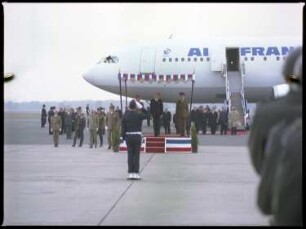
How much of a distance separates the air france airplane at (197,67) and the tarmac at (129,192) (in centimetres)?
1409

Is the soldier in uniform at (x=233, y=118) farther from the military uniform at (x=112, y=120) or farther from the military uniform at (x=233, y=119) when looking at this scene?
the military uniform at (x=112, y=120)

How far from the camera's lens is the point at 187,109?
72.1ft

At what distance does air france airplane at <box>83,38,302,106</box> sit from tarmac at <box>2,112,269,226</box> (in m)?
14.1

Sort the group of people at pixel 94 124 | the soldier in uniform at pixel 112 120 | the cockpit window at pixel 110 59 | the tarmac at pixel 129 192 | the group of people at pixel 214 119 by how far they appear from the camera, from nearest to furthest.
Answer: the tarmac at pixel 129 192 < the soldier in uniform at pixel 112 120 < the group of people at pixel 94 124 < the group of people at pixel 214 119 < the cockpit window at pixel 110 59

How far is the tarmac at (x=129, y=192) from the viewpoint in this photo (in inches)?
300

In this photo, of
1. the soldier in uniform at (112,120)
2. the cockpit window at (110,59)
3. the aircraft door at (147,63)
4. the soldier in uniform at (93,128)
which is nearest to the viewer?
the soldier in uniform at (112,120)

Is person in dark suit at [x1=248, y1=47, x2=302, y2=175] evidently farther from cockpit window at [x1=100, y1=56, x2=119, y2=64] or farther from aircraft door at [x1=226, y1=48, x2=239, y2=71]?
cockpit window at [x1=100, y1=56, x2=119, y2=64]

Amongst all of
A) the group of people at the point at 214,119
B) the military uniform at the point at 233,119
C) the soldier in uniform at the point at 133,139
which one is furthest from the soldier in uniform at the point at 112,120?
the military uniform at the point at 233,119

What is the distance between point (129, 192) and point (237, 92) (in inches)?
835

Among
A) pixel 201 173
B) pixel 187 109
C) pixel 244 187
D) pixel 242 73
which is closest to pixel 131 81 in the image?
pixel 242 73

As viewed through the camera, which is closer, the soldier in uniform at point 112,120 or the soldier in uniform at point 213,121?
the soldier in uniform at point 112,120

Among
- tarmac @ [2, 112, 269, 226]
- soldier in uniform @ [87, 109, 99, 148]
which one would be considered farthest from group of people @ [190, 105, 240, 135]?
tarmac @ [2, 112, 269, 226]

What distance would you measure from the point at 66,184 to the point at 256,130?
306 inches

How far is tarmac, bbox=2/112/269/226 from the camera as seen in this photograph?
762 cm
